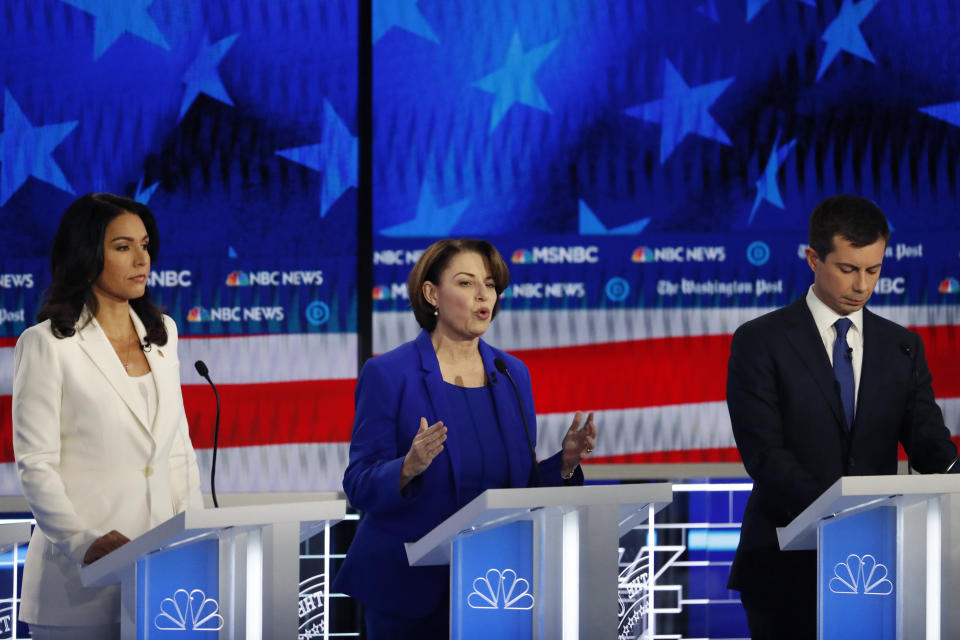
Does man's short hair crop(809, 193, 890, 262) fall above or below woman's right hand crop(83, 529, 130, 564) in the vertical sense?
above

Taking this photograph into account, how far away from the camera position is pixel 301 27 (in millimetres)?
4645

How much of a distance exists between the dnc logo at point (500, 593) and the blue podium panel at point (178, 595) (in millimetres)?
491

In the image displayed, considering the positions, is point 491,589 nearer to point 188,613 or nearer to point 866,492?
point 188,613

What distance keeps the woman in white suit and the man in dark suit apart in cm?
140

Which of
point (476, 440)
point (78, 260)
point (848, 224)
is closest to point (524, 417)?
point (476, 440)

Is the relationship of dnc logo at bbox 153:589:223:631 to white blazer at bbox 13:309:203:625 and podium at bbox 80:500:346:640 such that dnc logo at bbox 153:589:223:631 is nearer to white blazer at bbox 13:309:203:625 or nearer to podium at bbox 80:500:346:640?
podium at bbox 80:500:346:640

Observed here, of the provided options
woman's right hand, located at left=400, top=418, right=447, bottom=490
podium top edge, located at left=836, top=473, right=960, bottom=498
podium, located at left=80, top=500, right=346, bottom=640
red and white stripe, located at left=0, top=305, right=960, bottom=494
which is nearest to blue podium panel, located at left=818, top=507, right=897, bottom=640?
podium top edge, located at left=836, top=473, right=960, bottom=498

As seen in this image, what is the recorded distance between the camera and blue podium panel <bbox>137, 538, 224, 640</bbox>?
2197mm

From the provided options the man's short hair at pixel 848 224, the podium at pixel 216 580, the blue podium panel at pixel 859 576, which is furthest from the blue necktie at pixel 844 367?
the podium at pixel 216 580

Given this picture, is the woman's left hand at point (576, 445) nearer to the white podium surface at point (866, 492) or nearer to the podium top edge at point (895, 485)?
the white podium surface at point (866, 492)

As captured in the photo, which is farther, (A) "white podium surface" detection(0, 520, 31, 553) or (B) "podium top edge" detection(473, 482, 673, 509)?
(A) "white podium surface" detection(0, 520, 31, 553)

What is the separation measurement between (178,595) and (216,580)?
7 cm

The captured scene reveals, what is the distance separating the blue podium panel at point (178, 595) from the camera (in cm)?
220

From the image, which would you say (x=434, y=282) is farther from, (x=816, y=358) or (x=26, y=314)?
(x=26, y=314)
